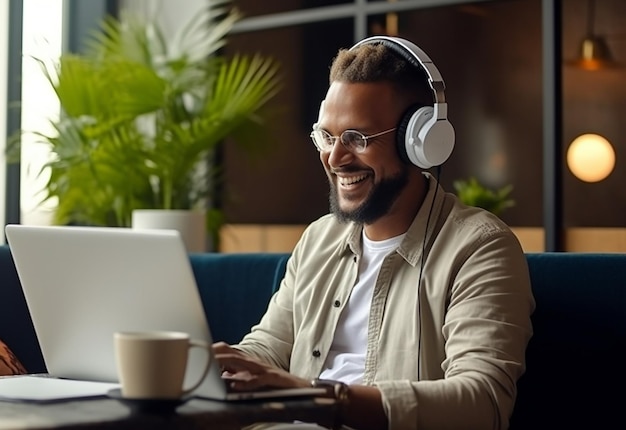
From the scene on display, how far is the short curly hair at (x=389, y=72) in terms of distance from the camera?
2.16m

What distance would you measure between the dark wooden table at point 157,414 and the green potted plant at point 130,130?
9.33ft

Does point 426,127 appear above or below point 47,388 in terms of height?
above

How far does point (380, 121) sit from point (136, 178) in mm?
2268

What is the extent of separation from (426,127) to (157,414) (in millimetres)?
935

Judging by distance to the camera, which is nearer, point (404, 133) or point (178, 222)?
point (404, 133)

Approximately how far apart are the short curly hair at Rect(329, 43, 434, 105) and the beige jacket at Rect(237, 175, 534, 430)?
195 mm

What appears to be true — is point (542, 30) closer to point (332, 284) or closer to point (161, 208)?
point (161, 208)

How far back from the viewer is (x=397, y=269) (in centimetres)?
212

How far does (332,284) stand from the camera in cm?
222

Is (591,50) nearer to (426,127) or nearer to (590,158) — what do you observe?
(590,158)

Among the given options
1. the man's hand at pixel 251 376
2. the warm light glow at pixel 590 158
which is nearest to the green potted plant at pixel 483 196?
the warm light glow at pixel 590 158

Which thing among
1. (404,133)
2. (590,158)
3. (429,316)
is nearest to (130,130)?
(590,158)

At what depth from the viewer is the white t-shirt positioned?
2.12 metres

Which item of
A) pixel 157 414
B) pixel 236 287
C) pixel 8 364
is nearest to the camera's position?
pixel 157 414
